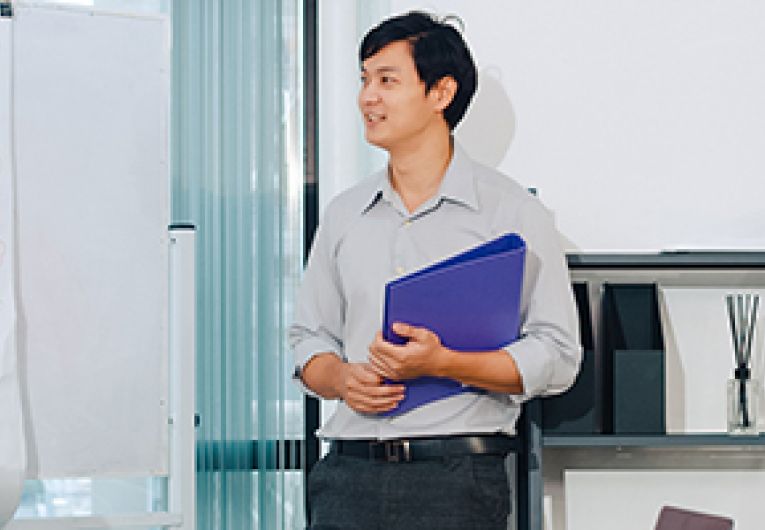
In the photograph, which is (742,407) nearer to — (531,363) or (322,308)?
(531,363)

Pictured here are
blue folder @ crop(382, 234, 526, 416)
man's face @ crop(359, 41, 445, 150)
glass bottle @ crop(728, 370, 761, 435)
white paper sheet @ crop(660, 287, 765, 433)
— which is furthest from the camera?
white paper sheet @ crop(660, 287, 765, 433)

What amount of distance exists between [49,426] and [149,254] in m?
0.40

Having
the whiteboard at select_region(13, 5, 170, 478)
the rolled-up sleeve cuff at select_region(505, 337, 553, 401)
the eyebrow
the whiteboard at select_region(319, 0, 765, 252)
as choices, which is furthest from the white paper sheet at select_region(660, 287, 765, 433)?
the whiteboard at select_region(13, 5, 170, 478)

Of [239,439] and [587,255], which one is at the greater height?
[587,255]

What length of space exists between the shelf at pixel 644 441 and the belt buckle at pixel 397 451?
1.48 ft

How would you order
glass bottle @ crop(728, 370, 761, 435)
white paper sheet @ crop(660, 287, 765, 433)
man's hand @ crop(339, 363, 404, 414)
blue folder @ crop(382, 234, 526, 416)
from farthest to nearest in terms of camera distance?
white paper sheet @ crop(660, 287, 765, 433)
glass bottle @ crop(728, 370, 761, 435)
man's hand @ crop(339, 363, 404, 414)
blue folder @ crop(382, 234, 526, 416)

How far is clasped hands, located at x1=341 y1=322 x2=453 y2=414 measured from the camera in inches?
72.1

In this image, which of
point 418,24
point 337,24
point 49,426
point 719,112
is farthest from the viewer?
point 337,24

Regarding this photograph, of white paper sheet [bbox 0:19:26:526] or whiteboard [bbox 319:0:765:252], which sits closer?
white paper sheet [bbox 0:19:26:526]

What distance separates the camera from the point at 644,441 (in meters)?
2.34

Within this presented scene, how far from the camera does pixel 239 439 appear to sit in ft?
9.60

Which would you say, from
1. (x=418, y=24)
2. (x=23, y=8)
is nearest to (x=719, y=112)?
(x=418, y=24)

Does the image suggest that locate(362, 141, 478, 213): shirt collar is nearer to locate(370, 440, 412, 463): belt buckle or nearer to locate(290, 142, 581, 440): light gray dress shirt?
locate(290, 142, 581, 440): light gray dress shirt

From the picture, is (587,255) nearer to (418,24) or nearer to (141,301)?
(418,24)
